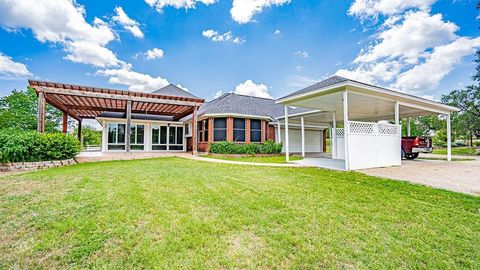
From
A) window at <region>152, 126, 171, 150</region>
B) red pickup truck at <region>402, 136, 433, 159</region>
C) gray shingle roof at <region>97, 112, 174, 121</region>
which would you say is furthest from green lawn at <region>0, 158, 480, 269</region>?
window at <region>152, 126, 171, 150</region>

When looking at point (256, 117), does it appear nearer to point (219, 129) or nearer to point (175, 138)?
point (219, 129)

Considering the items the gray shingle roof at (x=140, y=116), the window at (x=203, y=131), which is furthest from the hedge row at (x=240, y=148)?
the gray shingle roof at (x=140, y=116)

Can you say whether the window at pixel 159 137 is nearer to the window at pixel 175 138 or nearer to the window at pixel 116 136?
the window at pixel 175 138

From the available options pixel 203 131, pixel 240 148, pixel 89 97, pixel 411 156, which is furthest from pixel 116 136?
pixel 411 156

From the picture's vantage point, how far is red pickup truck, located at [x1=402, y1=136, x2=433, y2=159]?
12.1 meters

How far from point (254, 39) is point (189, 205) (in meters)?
15.3

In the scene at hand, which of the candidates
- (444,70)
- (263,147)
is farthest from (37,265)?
(444,70)

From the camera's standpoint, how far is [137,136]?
17.0 meters

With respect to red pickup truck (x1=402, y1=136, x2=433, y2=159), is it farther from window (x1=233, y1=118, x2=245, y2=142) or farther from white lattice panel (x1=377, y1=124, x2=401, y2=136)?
window (x1=233, y1=118, x2=245, y2=142)

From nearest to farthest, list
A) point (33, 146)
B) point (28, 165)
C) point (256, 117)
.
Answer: point (28, 165) → point (33, 146) → point (256, 117)

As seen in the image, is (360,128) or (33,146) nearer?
(360,128)

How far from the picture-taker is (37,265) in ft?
6.79

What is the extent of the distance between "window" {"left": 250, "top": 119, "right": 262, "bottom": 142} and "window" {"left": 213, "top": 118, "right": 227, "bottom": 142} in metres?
2.09

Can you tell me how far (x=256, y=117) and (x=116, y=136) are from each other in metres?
11.1
